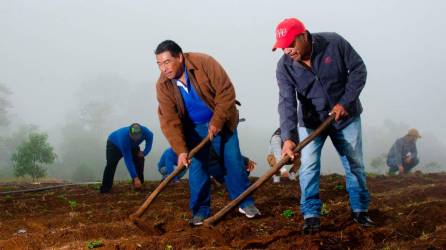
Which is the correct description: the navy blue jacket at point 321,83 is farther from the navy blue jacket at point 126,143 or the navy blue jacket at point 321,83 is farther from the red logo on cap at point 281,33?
the navy blue jacket at point 126,143

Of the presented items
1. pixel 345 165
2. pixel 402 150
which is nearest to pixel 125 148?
pixel 345 165

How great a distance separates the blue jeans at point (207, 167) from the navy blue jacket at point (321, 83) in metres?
0.79

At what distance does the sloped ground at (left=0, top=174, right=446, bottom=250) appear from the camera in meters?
3.71

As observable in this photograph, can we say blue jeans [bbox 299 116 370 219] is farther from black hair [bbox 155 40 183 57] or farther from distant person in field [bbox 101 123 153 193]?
distant person in field [bbox 101 123 153 193]

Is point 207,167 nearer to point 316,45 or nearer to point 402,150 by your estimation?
point 316,45

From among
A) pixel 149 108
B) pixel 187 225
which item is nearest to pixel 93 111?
pixel 149 108

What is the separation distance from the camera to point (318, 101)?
4188 mm

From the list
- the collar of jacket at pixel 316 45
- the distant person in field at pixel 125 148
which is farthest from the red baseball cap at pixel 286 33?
the distant person in field at pixel 125 148

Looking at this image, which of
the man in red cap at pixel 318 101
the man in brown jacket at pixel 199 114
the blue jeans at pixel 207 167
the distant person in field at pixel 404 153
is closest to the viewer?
the man in red cap at pixel 318 101

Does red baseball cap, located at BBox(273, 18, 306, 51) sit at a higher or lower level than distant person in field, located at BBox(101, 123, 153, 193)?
higher

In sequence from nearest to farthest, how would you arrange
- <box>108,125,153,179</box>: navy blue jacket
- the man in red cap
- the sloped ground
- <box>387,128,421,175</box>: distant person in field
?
the sloped ground → the man in red cap → <box>108,125,153,179</box>: navy blue jacket → <box>387,128,421,175</box>: distant person in field

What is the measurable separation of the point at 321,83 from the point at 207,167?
1.63 m

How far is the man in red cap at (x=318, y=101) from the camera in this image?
4004 mm

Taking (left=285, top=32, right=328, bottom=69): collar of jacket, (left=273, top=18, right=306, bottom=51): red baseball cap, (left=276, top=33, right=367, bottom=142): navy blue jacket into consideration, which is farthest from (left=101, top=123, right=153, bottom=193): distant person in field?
(left=273, top=18, right=306, bottom=51): red baseball cap
